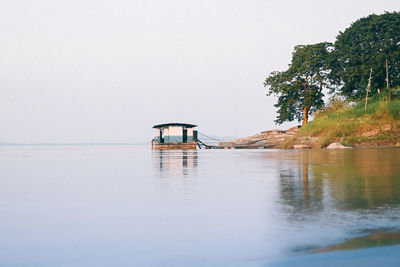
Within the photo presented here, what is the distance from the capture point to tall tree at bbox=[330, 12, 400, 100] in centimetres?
5069

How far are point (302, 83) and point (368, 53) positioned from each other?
34.9 feet

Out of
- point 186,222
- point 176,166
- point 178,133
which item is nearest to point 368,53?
point 178,133

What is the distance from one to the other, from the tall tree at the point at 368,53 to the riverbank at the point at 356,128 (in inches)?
385

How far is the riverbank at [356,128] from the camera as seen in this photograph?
3778 centimetres

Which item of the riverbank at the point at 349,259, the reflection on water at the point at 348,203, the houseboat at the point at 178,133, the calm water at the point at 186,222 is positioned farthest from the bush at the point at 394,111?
the riverbank at the point at 349,259

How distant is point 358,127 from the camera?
39000 mm

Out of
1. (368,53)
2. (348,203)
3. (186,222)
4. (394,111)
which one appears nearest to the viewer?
(186,222)

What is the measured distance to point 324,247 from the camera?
3396mm

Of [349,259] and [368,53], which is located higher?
[368,53]

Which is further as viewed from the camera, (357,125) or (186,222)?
(357,125)

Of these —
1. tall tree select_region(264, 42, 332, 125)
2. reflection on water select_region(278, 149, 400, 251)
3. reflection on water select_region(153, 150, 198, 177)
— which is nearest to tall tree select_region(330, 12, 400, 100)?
tall tree select_region(264, 42, 332, 125)

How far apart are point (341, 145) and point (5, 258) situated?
36958mm

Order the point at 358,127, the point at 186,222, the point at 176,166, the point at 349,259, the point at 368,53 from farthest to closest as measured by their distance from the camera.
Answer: the point at 368,53
the point at 358,127
the point at 176,166
the point at 186,222
the point at 349,259

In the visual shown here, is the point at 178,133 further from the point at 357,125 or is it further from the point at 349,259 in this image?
the point at 349,259
